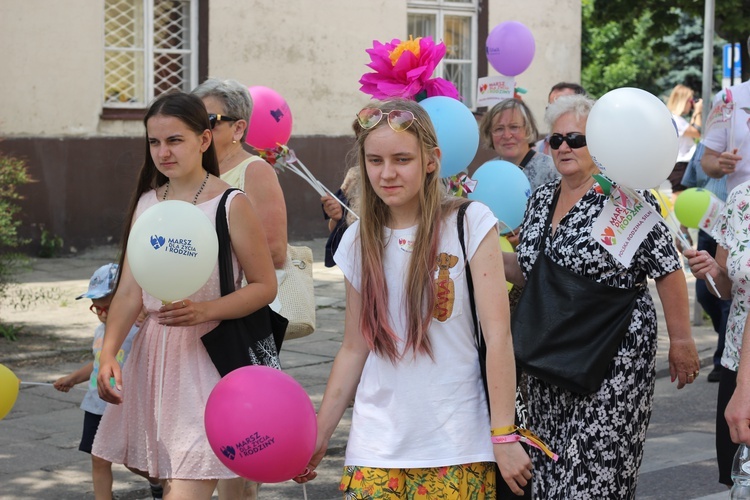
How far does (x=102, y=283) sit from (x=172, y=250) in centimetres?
121

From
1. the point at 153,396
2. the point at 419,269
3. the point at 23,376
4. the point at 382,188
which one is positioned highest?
the point at 382,188

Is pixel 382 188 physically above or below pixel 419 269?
above

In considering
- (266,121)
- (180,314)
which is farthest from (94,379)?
(266,121)

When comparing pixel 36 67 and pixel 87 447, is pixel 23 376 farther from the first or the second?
pixel 36 67

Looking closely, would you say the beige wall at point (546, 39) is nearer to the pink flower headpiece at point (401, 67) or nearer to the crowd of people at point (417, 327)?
the pink flower headpiece at point (401, 67)

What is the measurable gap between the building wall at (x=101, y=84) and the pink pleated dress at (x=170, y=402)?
30.9 ft

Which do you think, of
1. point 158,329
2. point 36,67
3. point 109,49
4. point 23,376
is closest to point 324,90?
point 109,49

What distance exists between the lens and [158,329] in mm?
4035

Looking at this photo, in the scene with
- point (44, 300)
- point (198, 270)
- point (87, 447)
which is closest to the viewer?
point (198, 270)

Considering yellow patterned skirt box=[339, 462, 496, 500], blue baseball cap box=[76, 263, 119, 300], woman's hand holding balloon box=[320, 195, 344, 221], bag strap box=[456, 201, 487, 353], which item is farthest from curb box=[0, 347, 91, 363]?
bag strap box=[456, 201, 487, 353]

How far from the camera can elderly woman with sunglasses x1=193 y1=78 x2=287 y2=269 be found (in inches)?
192

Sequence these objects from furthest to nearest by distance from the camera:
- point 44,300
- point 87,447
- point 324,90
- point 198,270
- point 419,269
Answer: point 324,90
point 44,300
point 87,447
point 198,270
point 419,269

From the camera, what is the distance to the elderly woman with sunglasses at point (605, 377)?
13.1ft

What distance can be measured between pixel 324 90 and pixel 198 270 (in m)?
12.1
